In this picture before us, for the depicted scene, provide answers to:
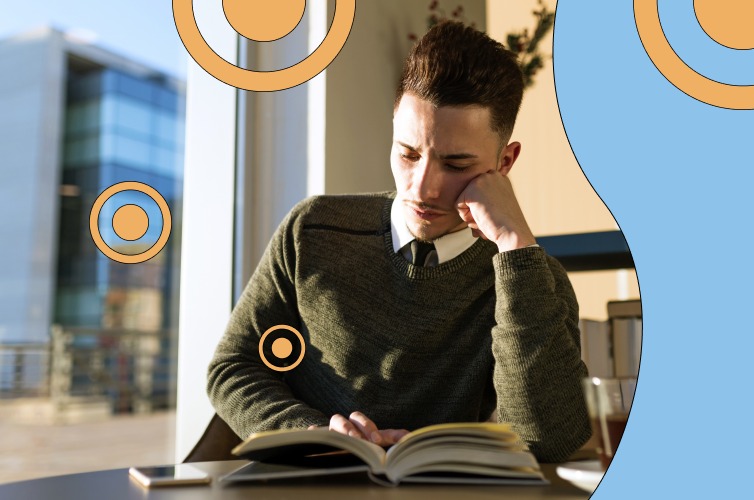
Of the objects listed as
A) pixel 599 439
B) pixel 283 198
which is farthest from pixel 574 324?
pixel 283 198

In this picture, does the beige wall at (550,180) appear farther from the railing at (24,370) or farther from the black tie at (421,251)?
the railing at (24,370)

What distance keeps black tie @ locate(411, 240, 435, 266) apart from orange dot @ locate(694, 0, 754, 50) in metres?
0.73

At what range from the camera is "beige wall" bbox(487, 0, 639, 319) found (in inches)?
130

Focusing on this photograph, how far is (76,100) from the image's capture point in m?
1.62

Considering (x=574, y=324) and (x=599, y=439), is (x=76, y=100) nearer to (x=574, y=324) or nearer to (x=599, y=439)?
(x=574, y=324)

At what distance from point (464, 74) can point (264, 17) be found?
1.58 ft

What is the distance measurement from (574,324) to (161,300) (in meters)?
1.13

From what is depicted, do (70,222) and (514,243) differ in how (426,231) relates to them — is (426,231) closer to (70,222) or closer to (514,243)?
(514,243)

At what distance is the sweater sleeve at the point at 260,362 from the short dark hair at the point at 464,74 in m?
0.37

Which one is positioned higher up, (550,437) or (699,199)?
(699,199)

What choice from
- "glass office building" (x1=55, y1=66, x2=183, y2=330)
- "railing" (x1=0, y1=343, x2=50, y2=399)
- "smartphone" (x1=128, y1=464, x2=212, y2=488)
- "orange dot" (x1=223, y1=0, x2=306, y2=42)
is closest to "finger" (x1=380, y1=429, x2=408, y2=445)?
"smartphone" (x1=128, y1=464, x2=212, y2=488)

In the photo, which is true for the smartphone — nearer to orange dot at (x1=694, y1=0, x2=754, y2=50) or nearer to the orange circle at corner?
the orange circle at corner

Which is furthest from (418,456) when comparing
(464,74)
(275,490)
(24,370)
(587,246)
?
(587,246)

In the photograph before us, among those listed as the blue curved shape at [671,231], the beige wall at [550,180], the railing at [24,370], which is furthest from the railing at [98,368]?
the beige wall at [550,180]
